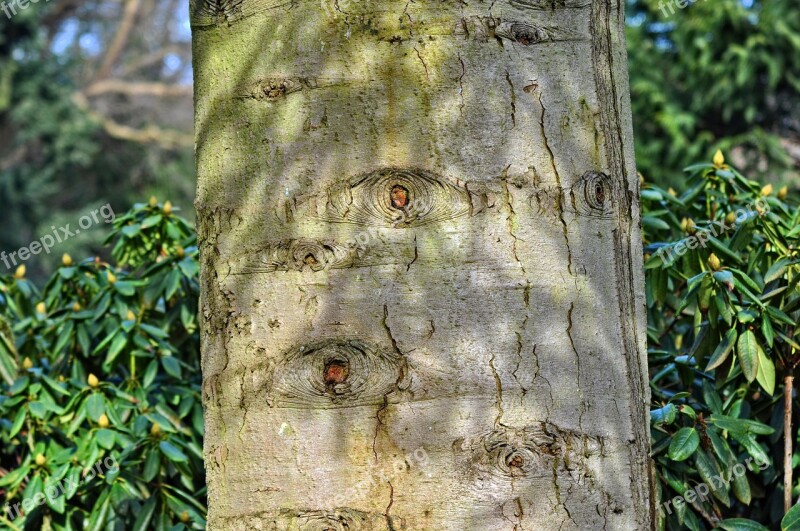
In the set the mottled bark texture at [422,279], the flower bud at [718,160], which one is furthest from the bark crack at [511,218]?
the flower bud at [718,160]

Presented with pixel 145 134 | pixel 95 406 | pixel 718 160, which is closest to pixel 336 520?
pixel 95 406

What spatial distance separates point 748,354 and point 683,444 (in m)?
0.27

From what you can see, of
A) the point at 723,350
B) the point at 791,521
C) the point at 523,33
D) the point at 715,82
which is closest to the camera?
the point at 523,33

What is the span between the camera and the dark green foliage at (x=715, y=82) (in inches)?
334

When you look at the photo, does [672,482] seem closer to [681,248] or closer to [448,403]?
[681,248]

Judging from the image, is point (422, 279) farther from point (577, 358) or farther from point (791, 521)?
point (791, 521)

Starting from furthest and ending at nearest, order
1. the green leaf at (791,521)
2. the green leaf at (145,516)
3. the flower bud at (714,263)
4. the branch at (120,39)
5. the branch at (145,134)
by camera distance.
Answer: the branch at (120,39)
the branch at (145,134)
the green leaf at (145,516)
the flower bud at (714,263)
the green leaf at (791,521)

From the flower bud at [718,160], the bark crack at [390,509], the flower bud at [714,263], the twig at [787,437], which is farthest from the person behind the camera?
the flower bud at [718,160]

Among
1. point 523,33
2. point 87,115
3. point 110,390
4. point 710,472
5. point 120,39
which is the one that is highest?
point 120,39

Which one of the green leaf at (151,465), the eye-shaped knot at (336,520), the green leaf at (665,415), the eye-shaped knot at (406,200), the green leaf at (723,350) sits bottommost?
the eye-shaped knot at (336,520)

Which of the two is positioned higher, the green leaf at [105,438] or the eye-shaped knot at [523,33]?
the eye-shaped knot at [523,33]

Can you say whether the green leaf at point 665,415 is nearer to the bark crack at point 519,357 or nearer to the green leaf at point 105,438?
the bark crack at point 519,357

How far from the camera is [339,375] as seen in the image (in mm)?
1153

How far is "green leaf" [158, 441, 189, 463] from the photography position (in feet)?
6.47
